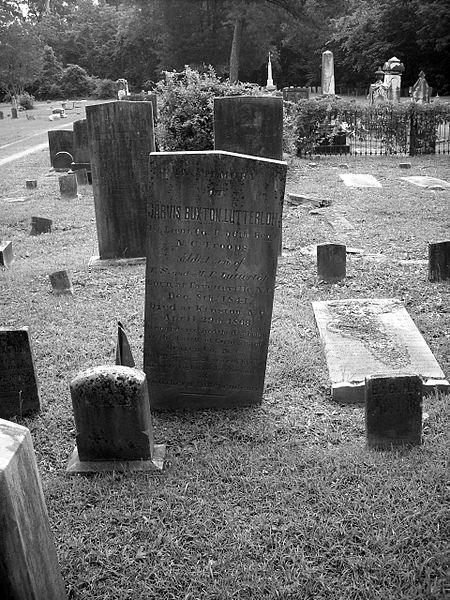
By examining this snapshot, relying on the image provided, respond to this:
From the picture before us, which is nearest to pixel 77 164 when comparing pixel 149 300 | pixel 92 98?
pixel 149 300

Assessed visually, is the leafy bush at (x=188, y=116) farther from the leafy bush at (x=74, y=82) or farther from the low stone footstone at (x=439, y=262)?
the leafy bush at (x=74, y=82)

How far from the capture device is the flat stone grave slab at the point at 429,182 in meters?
13.1

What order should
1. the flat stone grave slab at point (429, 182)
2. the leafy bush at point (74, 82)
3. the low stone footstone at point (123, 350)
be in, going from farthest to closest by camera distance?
the leafy bush at point (74, 82)
the flat stone grave slab at point (429, 182)
the low stone footstone at point (123, 350)

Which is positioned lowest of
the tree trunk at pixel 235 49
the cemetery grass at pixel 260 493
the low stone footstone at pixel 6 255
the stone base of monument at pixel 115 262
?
the cemetery grass at pixel 260 493

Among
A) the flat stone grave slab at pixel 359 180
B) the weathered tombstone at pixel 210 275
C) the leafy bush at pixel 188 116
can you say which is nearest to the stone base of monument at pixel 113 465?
the weathered tombstone at pixel 210 275

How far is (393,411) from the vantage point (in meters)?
3.73

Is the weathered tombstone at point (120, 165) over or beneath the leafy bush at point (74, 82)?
beneath

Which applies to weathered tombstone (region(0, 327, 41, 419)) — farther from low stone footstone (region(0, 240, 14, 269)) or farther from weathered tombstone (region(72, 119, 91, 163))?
weathered tombstone (region(72, 119, 91, 163))

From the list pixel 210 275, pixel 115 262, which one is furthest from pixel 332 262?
pixel 210 275

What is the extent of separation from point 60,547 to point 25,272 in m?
5.46

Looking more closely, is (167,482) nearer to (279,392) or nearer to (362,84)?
(279,392)

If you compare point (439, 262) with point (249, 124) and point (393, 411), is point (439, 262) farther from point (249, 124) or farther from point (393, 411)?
point (393, 411)

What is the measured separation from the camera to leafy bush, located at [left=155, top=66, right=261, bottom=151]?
13.1m

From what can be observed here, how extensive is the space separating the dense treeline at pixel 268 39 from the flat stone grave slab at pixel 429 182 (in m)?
29.8
